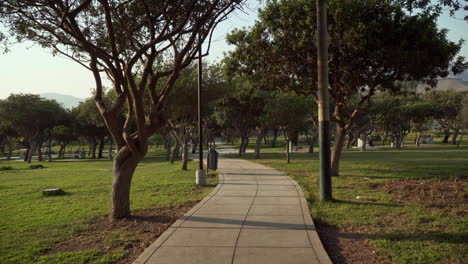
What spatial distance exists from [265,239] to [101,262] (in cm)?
258

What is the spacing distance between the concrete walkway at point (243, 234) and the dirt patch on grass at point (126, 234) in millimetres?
305

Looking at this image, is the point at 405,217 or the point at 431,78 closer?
the point at 405,217

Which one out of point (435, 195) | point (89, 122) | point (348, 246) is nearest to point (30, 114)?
point (89, 122)

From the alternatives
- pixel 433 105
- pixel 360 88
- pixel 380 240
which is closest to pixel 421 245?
pixel 380 240

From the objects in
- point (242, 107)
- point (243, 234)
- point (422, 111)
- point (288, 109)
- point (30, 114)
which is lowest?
point (243, 234)

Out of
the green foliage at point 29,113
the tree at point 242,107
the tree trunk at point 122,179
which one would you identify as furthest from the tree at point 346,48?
the green foliage at point 29,113

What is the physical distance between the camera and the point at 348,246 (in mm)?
5590

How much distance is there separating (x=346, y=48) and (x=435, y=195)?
5.49m

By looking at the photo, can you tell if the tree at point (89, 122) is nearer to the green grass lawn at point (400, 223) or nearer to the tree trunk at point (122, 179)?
the tree trunk at point (122, 179)

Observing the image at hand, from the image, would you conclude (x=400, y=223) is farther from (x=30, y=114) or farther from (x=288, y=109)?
(x=30, y=114)

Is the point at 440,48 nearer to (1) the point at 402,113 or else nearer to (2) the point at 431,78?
(2) the point at 431,78

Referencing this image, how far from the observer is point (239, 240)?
563 centimetres

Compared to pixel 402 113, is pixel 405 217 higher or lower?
lower

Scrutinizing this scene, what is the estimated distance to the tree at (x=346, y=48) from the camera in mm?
11039
